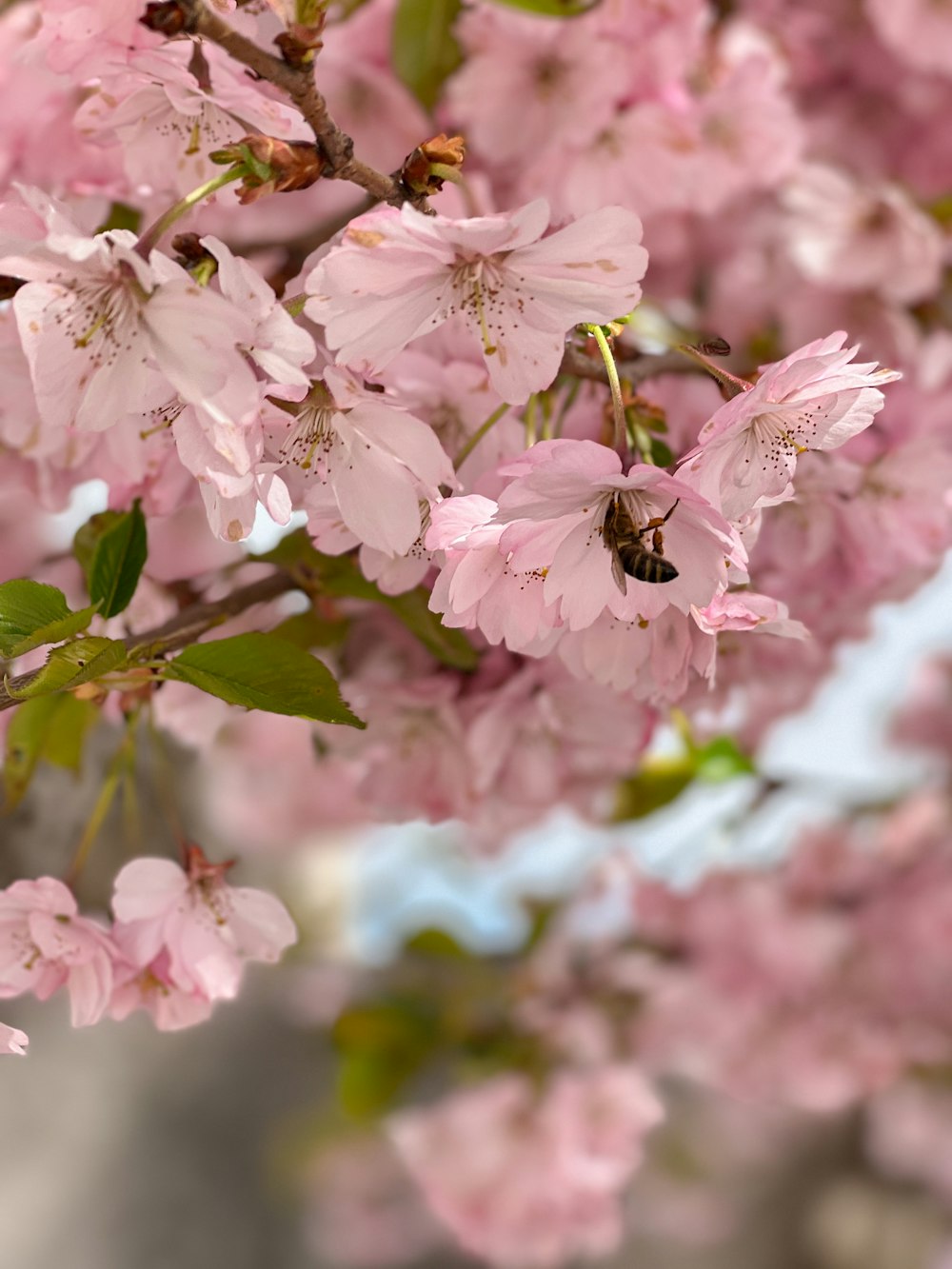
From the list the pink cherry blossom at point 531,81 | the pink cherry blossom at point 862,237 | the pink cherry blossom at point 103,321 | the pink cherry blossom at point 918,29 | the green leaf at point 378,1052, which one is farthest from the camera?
the green leaf at point 378,1052

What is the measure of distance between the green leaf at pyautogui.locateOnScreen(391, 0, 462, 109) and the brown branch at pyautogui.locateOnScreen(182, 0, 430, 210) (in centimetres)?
34

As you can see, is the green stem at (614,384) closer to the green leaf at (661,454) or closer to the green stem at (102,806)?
the green leaf at (661,454)

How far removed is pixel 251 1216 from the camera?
5.19ft

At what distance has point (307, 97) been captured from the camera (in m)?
0.31

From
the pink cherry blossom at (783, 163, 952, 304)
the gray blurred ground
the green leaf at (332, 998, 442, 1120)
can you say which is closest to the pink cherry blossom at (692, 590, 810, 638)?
the pink cherry blossom at (783, 163, 952, 304)

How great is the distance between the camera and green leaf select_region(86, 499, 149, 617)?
373mm

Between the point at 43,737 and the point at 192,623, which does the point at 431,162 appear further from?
the point at 43,737

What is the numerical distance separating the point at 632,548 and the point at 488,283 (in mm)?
78

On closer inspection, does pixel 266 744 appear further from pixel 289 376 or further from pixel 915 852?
pixel 289 376

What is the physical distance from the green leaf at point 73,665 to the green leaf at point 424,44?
42 centimetres

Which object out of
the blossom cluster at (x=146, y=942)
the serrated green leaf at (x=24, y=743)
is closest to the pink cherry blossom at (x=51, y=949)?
the blossom cluster at (x=146, y=942)

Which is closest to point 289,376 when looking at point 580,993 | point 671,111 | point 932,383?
point 671,111

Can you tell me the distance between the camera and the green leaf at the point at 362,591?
1.49ft

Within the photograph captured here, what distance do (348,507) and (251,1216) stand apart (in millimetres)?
1490
